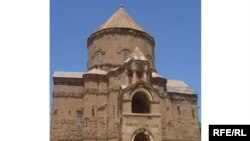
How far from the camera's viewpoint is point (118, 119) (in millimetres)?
26906

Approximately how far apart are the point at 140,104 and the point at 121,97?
186 centimetres

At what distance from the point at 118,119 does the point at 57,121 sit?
475cm

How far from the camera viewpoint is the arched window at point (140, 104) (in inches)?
1038

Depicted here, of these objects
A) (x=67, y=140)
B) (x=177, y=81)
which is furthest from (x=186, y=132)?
(x=67, y=140)

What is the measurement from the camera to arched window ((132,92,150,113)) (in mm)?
26367

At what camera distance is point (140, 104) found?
1065 inches

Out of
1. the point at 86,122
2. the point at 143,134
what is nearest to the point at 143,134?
the point at 143,134

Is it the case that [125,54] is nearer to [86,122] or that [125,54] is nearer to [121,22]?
[121,22]

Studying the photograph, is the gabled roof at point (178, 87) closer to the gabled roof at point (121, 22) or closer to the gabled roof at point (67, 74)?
the gabled roof at point (121, 22)
